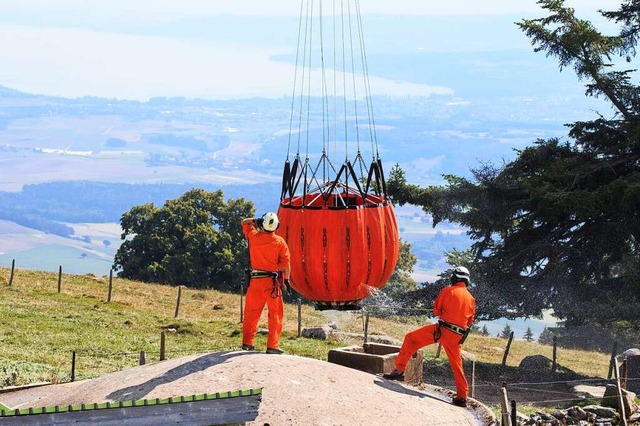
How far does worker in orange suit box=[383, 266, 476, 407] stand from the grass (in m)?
9.62

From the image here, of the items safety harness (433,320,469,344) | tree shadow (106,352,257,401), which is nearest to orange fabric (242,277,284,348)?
tree shadow (106,352,257,401)

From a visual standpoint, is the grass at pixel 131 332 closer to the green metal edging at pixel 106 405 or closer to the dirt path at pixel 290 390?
the dirt path at pixel 290 390

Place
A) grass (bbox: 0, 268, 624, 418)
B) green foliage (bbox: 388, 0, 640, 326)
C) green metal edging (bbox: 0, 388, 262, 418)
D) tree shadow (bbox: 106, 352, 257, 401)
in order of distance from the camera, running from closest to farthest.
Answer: green metal edging (bbox: 0, 388, 262, 418), tree shadow (bbox: 106, 352, 257, 401), grass (bbox: 0, 268, 624, 418), green foliage (bbox: 388, 0, 640, 326)

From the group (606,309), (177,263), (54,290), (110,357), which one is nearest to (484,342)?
(606,309)

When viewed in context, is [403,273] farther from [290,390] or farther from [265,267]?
[290,390]

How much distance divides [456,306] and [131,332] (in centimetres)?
2306

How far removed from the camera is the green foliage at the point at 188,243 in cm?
7019

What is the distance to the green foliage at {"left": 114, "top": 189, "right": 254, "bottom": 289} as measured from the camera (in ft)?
230

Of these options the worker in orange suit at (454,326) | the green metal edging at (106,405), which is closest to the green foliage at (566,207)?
the worker in orange suit at (454,326)

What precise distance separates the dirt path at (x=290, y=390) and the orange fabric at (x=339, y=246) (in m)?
3.18

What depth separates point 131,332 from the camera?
123 ft

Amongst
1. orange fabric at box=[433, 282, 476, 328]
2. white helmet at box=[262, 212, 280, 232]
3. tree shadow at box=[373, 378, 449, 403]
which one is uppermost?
white helmet at box=[262, 212, 280, 232]

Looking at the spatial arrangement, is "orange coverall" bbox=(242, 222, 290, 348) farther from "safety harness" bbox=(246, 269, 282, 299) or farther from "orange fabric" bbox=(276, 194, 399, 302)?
"orange fabric" bbox=(276, 194, 399, 302)

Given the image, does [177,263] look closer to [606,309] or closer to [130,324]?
[130,324]
